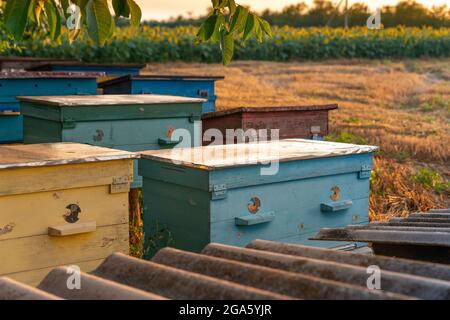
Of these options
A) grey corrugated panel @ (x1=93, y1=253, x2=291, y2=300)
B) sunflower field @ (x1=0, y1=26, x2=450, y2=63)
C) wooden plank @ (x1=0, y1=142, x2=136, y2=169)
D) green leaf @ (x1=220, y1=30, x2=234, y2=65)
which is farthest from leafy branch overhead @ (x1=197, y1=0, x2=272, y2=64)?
sunflower field @ (x1=0, y1=26, x2=450, y2=63)

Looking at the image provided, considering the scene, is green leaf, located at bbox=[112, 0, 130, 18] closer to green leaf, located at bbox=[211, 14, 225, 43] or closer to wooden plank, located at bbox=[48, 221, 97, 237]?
green leaf, located at bbox=[211, 14, 225, 43]

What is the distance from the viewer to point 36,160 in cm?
377

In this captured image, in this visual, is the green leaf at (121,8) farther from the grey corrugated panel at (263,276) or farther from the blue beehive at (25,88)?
the blue beehive at (25,88)

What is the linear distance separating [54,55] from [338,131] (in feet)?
41.9

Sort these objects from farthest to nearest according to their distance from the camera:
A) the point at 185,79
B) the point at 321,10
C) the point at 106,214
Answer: the point at 321,10
the point at 185,79
the point at 106,214

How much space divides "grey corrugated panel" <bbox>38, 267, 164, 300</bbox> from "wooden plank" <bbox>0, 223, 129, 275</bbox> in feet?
6.02

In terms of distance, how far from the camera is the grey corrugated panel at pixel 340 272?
1.71m

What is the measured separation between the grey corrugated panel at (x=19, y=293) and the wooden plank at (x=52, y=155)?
6.13 ft

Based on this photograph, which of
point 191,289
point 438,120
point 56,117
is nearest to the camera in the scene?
point 191,289

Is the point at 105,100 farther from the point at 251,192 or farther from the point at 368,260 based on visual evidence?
the point at 368,260

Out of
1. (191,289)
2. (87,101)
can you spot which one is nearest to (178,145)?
(87,101)

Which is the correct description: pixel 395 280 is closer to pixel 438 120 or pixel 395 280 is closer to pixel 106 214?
pixel 106 214

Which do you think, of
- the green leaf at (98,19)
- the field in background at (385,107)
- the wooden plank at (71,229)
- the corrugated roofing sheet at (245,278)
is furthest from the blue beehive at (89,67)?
the corrugated roofing sheet at (245,278)

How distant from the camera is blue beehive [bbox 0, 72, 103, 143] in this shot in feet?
23.3
